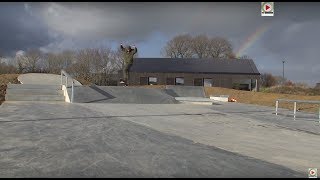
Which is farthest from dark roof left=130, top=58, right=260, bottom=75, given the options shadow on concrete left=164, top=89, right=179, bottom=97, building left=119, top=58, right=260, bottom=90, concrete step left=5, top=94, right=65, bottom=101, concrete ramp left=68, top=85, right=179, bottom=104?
concrete step left=5, top=94, right=65, bottom=101

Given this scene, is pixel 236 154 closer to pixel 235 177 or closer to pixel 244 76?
pixel 235 177

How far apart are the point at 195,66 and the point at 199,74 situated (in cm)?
229

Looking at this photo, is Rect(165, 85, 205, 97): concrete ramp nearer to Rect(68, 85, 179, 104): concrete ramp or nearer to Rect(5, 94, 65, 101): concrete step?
Rect(68, 85, 179, 104): concrete ramp

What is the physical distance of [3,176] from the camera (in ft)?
15.9

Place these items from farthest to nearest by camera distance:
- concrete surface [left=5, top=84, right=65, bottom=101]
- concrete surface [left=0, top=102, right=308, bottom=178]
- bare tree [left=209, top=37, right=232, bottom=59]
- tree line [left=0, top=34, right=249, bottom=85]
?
bare tree [left=209, top=37, right=232, bottom=59] < tree line [left=0, top=34, right=249, bottom=85] < concrete surface [left=5, top=84, right=65, bottom=101] < concrete surface [left=0, top=102, right=308, bottom=178]

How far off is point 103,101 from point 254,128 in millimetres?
8822

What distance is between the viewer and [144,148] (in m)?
7.12

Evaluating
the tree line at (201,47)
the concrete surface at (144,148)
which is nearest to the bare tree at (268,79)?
the tree line at (201,47)

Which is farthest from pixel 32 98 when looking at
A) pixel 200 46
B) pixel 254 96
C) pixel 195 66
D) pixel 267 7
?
pixel 200 46

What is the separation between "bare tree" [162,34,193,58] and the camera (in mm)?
86062

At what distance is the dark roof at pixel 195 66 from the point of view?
59.5m

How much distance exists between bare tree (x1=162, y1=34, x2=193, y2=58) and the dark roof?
2250cm

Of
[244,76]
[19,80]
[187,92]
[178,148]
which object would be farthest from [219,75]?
[178,148]

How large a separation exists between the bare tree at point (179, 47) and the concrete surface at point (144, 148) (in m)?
75.4
